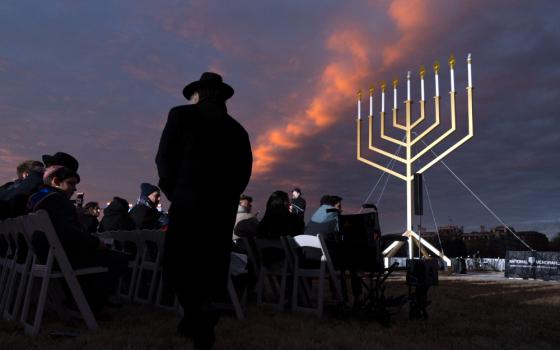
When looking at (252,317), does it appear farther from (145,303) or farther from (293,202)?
(293,202)

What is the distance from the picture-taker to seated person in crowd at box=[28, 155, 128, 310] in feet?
10.1

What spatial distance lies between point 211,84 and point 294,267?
6.52 feet

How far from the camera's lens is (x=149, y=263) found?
412cm

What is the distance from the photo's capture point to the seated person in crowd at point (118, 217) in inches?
202

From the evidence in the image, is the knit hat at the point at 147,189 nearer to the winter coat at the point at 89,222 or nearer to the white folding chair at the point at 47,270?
the winter coat at the point at 89,222

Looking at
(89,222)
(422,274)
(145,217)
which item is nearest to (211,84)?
(422,274)

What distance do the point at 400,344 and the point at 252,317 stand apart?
1.20 meters

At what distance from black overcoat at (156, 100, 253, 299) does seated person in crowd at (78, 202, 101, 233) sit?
3149 mm

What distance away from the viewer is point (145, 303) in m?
4.18

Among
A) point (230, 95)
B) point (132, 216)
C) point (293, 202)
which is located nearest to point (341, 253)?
point (230, 95)

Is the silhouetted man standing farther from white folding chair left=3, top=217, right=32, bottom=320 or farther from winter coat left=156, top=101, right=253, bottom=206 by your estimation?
white folding chair left=3, top=217, right=32, bottom=320

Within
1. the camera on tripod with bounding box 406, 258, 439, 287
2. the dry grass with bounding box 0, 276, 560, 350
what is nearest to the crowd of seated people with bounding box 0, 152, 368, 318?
the dry grass with bounding box 0, 276, 560, 350

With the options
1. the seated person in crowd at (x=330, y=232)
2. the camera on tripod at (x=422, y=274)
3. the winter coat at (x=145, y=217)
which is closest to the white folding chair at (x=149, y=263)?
the winter coat at (x=145, y=217)

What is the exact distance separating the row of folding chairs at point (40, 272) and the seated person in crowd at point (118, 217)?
4.99 ft
